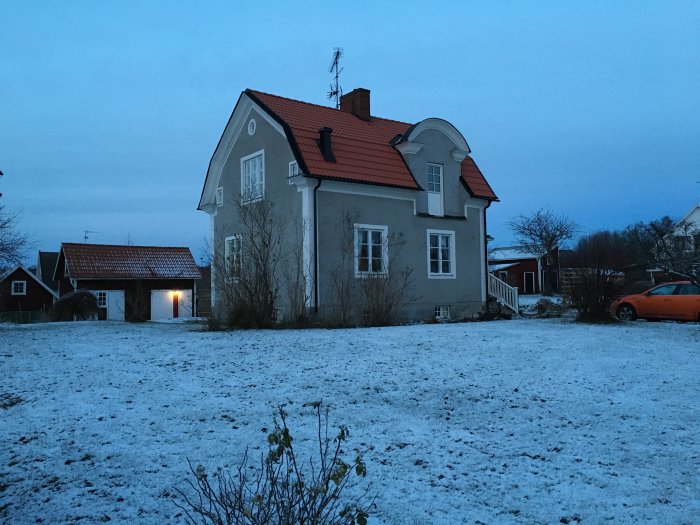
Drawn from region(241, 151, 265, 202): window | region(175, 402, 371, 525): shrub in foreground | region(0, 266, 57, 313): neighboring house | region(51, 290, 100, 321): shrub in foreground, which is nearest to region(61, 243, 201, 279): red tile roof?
region(0, 266, 57, 313): neighboring house

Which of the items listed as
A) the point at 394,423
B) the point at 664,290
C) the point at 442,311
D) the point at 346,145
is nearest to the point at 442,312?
the point at 442,311

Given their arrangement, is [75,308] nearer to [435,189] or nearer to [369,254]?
[369,254]

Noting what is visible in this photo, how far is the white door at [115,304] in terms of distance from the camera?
34.4 metres

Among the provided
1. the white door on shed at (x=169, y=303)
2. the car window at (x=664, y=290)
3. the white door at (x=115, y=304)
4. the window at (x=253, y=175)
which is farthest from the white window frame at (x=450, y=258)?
the white door at (x=115, y=304)

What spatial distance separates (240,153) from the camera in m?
20.5

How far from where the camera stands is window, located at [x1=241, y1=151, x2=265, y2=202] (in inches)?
752

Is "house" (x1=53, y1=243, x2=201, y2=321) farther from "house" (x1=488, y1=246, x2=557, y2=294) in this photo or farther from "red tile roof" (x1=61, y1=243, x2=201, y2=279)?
"house" (x1=488, y1=246, x2=557, y2=294)

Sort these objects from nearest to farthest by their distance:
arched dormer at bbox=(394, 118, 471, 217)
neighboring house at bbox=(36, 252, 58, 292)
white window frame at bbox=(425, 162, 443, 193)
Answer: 1. arched dormer at bbox=(394, 118, 471, 217)
2. white window frame at bbox=(425, 162, 443, 193)
3. neighboring house at bbox=(36, 252, 58, 292)

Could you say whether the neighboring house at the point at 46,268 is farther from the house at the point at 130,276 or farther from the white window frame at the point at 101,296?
the white window frame at the point at 101,296

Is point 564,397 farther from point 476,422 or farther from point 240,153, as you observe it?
point 240,153

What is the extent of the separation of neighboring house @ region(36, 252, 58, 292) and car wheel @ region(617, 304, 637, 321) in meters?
49.2

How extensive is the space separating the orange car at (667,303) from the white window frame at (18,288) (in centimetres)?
4061

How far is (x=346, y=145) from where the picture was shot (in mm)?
18641

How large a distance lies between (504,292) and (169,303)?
77.1ft
